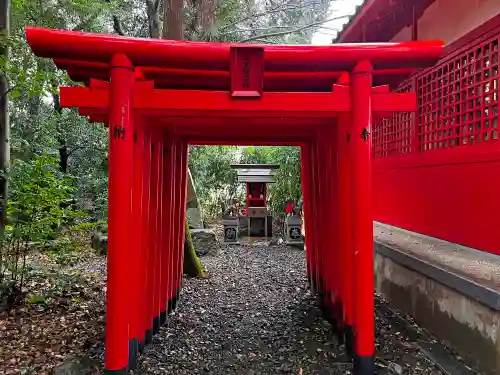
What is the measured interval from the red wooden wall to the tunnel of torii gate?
51.2 inches

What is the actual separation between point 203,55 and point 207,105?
0.32 meters

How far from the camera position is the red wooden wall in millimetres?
3434

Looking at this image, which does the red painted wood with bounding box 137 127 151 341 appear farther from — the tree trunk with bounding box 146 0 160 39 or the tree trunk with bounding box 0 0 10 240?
the tree trunk with bounding box 146 0 160 39

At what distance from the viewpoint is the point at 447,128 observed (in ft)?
13.4

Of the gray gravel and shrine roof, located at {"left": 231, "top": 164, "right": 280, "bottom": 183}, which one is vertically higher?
shrine roof, located at {"left": 231, "top": 164, "right": 280, "bottom": 183}

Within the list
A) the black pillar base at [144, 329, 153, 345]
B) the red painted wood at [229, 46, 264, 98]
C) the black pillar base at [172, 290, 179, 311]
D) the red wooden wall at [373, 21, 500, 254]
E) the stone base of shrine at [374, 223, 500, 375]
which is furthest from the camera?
the black pillar base at [172, 290, 179, 311]

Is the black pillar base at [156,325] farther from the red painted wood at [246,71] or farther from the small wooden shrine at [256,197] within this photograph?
the small wooden shrine at [256,197]

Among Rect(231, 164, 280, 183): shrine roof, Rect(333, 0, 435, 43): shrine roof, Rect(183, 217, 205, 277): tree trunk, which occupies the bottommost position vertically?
Rect(183, 217, 205, 277): tree trunk

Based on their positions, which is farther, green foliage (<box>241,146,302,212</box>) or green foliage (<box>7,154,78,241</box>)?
green foliage (<box>241,146,302,212</box>)

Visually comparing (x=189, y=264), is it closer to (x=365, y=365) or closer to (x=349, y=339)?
(x=349, y=339)

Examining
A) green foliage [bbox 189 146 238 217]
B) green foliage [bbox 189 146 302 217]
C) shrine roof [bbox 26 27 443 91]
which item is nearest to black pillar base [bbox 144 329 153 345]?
shrine roof [bbox 26 27 443 91]

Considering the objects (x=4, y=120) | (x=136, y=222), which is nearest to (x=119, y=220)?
(x=136, y=222)

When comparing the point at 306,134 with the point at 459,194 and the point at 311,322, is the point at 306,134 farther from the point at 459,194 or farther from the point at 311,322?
the point at 311,322

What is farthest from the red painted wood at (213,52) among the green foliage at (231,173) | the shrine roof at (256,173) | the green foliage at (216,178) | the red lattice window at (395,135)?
the green foliage at (216,178)
